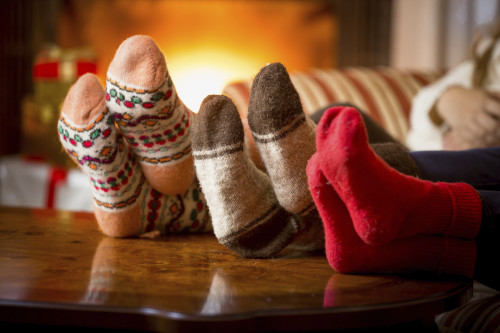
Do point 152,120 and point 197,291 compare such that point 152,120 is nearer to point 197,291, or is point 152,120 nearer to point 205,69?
point 197,291

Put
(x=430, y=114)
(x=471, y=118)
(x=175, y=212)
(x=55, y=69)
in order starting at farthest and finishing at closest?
(x=55, y=69), (x=430, y=114), (x=471, y=118), (x=175, y=212)

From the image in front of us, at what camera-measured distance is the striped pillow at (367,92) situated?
1378 millimetres

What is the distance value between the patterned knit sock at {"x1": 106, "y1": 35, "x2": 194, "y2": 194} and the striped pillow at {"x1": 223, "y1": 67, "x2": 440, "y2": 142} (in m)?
0.69

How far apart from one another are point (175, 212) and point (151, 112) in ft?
0.56

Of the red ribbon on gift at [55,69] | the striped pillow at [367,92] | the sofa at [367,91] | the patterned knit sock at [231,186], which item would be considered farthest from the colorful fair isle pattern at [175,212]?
the red ribbon on gift at [55,69]

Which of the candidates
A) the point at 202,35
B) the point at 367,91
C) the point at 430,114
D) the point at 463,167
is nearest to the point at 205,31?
the point at 202,35

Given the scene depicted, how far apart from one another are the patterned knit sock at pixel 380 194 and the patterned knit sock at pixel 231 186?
0.12 metres

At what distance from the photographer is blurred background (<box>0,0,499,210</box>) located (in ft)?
7.32

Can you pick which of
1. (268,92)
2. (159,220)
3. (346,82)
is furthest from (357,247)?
(346,82)

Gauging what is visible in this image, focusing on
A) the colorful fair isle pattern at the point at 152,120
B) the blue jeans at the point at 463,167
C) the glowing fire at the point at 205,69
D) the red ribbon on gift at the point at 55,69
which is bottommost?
the glowing fire at the point at 205,69

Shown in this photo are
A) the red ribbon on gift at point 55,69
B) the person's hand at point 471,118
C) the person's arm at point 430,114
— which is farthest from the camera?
the red ribbon on gift at point 55,69

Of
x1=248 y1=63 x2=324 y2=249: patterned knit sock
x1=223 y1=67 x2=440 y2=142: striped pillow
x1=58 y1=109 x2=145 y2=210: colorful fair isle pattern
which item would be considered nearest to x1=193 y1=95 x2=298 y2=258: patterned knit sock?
x1=248 y1=63 x2=324 y2=249: patterned knit sock

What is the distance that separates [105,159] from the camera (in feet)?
2.04

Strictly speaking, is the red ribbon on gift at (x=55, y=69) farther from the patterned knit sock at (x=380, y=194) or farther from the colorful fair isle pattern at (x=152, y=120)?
the patterned knit sock at (x=380, y=194)
